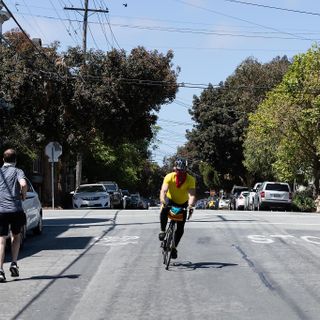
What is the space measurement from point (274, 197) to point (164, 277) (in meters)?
25.2

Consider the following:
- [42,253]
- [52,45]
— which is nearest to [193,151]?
[52,45]

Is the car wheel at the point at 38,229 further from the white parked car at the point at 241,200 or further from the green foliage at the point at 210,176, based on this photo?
the green foliage at the point at 210,176

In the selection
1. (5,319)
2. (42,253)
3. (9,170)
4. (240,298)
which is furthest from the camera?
(42,253)

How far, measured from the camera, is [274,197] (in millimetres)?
34031

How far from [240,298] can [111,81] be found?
26020mm

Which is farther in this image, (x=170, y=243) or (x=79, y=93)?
(x=79, y=93)

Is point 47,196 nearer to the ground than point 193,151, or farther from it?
nearer to the ground

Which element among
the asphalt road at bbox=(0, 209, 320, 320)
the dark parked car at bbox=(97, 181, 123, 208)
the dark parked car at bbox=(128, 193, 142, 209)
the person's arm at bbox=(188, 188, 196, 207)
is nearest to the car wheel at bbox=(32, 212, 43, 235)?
the asphalt road at bbox=(0, 209, 320, 320)

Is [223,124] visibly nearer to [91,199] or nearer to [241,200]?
[241,200]

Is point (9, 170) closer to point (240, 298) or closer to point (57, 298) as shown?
point (57, 298)

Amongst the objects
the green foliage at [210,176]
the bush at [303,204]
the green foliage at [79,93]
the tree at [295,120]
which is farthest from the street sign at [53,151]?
the green foliage at [210,176]

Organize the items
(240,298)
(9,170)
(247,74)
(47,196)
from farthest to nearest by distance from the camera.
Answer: (247,74) → (47,196) → (9,170) → (240,298)

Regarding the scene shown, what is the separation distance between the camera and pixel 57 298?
26.6 feet

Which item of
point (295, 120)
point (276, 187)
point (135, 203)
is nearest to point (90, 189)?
point (276, 187)
